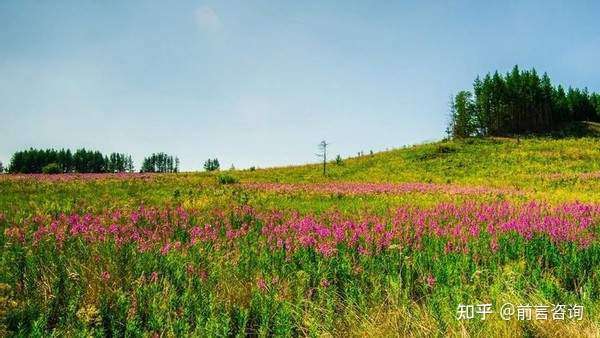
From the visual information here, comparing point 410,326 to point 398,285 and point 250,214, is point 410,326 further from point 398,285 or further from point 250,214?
point 250,214

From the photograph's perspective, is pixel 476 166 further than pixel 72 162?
No

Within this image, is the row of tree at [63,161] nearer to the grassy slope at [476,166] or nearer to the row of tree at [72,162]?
the row of tree at [72,162]

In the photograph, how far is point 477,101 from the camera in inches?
3110

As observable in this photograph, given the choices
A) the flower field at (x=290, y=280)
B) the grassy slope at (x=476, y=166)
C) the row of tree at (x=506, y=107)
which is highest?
the row of tree at (x=506, y=107)

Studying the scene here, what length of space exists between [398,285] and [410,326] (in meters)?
0.76

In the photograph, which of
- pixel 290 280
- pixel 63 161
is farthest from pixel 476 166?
pixel 63 161

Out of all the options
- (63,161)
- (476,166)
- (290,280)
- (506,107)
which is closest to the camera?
(290,280)

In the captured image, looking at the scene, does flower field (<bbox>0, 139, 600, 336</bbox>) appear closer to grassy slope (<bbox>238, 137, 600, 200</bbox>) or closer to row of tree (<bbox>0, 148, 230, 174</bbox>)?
grassy slope (<bbox>238, 137, 600, 200</bbox>)

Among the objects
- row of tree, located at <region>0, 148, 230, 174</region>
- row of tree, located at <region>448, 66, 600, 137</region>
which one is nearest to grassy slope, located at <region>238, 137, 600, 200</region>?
row of tree, located at <region>448, 66, 600, 137</region>

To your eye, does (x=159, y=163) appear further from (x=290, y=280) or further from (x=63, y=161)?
(x=290, y=280)

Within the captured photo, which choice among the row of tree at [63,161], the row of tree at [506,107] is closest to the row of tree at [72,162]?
the row of tree at [63,161]

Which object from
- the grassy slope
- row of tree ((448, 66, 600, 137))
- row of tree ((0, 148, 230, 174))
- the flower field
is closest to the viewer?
the flower field

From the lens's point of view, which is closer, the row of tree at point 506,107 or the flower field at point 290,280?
the flower field at point 290,280

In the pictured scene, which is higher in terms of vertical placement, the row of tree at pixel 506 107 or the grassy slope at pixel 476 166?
the row of tree at pixel 506 107
